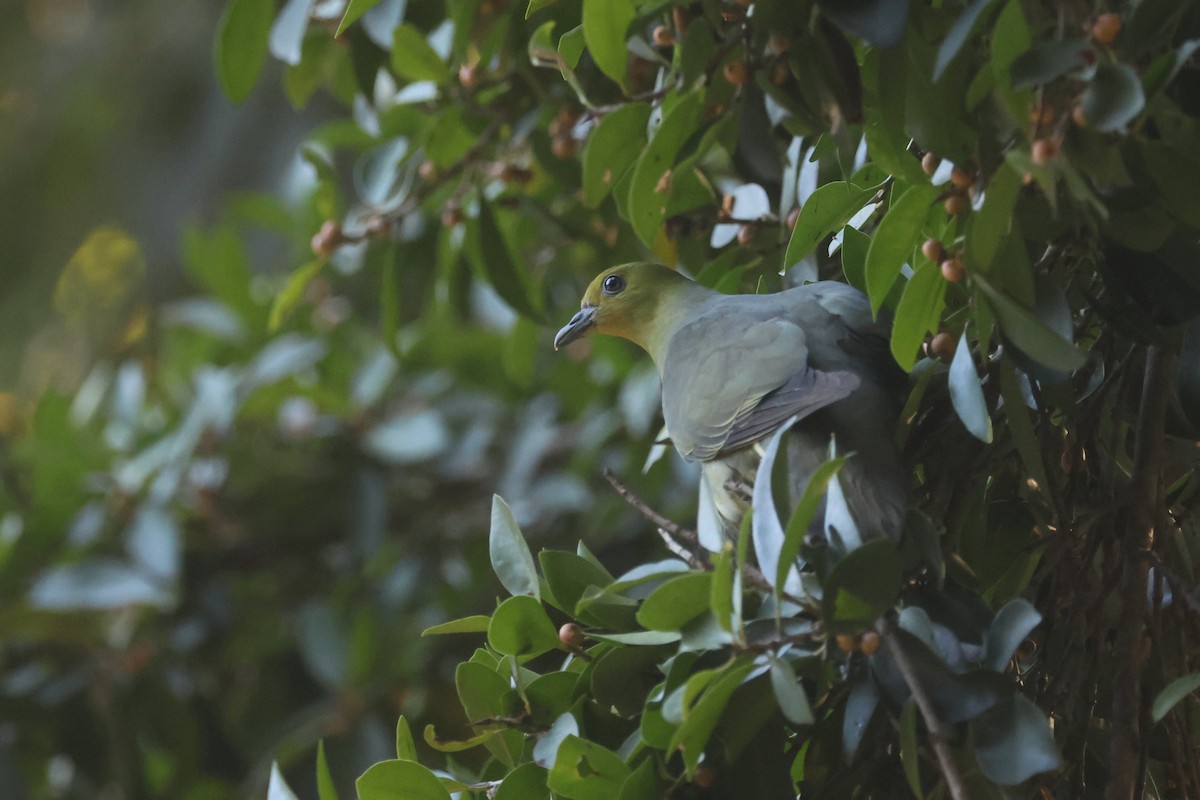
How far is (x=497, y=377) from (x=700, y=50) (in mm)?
2006

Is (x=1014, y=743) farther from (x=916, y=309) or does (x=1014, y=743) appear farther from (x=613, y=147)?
(x=613, y=147)

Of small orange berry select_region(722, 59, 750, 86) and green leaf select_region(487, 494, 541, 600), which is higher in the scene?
small orange berry select_region(722, 59, 750, 86)

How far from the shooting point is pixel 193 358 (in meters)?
3.15

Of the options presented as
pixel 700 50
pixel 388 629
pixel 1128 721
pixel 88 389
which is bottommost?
pixel 388 629

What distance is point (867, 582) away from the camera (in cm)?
97

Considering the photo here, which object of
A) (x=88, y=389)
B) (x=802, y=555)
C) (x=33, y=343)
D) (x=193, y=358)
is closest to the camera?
(x=802, y=555)

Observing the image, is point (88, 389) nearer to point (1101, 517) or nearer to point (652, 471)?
point (652, 471)

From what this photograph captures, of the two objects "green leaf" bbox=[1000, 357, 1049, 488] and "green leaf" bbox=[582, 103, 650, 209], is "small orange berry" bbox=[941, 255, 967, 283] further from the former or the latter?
"green leaf" bbox=[582, 103, 650, 209]

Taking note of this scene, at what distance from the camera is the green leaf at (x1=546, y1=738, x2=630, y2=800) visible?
1086 mm

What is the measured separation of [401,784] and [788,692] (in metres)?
0.41

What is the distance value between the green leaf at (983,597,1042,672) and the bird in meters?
0.15

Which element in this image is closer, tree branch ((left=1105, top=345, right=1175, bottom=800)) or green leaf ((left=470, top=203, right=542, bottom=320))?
tree branch ((left=1105, top=345, right=1175, bottom=800))

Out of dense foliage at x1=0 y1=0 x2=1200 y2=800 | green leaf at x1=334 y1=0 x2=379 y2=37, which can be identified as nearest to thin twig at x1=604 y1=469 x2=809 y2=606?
dense foliage at x1=0 y1=0 x2=1200 y2=800

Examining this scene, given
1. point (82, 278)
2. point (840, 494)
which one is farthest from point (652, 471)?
point (82, 278)
